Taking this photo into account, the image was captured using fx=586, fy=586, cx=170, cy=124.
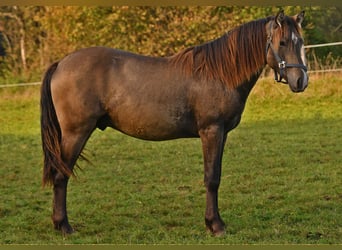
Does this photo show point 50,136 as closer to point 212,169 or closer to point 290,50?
point 212,169

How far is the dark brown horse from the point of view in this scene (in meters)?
5.29

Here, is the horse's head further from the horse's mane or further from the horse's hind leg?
the horse's hind leg

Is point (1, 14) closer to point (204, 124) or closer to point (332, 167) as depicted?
point (332, 167)

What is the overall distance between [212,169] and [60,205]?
144cm

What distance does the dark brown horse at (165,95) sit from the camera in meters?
5.29

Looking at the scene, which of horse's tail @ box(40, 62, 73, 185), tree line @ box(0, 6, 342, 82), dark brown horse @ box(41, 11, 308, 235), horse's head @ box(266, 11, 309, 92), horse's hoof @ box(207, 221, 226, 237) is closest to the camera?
horse's head @ box(266, 11, 309, 92)

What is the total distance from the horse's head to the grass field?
4.46 ft

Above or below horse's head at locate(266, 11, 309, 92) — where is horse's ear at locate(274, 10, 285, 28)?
above

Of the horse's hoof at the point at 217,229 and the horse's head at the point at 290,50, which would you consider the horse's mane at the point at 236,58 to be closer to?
the horse's head at the point at 290,50

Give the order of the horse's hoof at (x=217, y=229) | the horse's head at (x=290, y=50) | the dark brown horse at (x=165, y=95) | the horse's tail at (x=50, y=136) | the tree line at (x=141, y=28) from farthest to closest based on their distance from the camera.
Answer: the tree line at (x=141, y=28)
the horse's tail at (x=50, y=136)
the dark brown horse at (x=165, y=95)
the horse's hoof at (x=217, y=229)
the horse's head at (x=290, y=50)

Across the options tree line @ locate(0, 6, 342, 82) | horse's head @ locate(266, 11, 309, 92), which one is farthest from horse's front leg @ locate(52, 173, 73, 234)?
tree line @ locate(0, 6, 342, 82)

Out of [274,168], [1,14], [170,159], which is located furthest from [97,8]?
[274,168]

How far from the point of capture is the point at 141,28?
61.4 ft

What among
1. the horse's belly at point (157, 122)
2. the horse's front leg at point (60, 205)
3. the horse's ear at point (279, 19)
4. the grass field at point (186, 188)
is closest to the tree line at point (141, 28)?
the grass field at point (186, 188)
